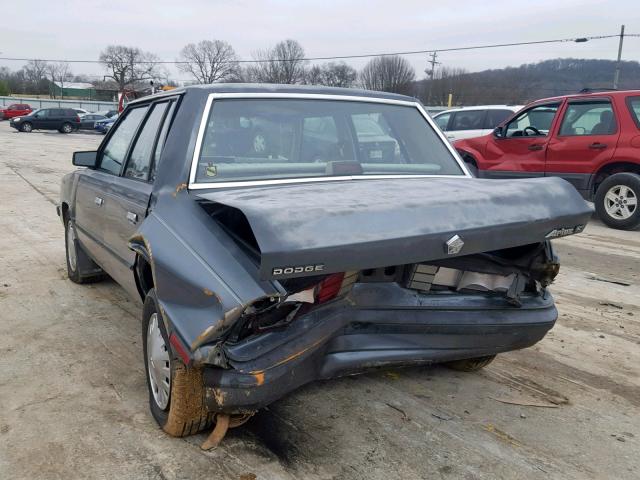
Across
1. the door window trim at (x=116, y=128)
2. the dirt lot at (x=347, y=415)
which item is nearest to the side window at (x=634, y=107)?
the dirt lot at (x=347, y=415)

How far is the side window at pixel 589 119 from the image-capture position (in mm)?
8508

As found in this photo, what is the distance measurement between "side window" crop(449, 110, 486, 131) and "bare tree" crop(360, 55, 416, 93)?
51943 mm

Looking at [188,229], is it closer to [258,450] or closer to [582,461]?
[258,450]

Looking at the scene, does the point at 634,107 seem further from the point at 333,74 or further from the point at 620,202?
the point at 333,74

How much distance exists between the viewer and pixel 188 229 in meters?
2.57

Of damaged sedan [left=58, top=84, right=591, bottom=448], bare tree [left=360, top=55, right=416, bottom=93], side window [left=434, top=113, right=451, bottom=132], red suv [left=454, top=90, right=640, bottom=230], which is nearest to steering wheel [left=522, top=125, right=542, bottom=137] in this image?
red suv [left=454, top=90, right=640, bottom=230]

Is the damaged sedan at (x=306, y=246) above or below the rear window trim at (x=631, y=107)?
below

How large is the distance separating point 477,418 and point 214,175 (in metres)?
1.92

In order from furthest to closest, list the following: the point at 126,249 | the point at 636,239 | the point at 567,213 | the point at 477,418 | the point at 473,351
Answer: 1. the point at 636,239
2. the point at 126,249
3. the point at 477,418
4. the point at 473,351
5. the point at 567,213

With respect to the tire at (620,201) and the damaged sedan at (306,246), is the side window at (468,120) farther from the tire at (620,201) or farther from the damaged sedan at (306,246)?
the damaged sedan at (306,246)

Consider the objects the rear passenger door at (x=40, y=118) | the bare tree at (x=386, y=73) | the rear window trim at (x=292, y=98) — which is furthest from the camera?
the bare tree at (x=386, y=73)

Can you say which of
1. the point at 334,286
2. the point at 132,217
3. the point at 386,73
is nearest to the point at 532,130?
the point at 132,217

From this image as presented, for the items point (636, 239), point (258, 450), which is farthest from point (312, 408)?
point (636, 239)

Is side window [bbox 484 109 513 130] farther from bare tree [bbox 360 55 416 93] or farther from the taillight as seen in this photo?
bare tree [bbox 360 55 416 93]
